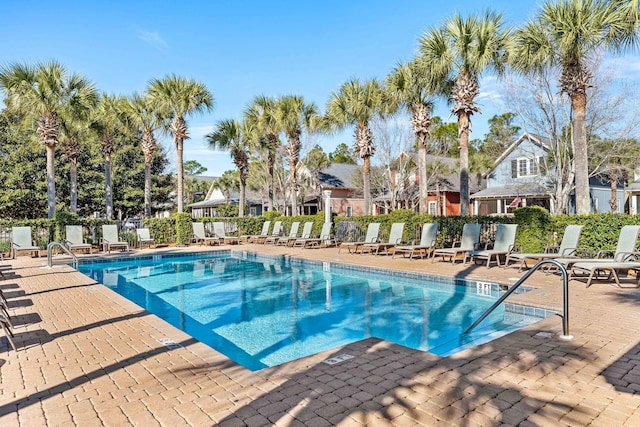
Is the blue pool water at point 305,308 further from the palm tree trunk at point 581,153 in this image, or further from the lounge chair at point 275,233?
the lounge chair at point 275,233

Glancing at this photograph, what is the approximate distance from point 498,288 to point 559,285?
108 cm

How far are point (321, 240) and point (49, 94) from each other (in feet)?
43.4

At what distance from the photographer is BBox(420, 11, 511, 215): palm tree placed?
14.6m

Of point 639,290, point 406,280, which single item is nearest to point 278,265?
point 406,280

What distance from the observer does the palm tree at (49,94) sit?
17234 mm

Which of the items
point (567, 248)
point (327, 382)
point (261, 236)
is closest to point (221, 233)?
point (261, 236)

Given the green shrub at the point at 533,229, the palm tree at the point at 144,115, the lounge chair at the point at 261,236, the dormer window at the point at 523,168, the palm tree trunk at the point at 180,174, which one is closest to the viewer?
the green shrub at the point at 533,229

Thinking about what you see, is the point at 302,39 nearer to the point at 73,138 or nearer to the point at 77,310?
the point at 73,138

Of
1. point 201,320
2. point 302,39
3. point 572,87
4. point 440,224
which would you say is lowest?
point 201,320

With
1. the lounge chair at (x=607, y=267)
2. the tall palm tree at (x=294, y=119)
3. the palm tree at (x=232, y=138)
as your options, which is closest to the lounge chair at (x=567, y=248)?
the lounge chair at (x=607, y=267)

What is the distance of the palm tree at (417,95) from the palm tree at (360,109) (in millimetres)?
1339

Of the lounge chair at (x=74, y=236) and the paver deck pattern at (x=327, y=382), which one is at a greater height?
the lounge chair at (x=74, y=236)

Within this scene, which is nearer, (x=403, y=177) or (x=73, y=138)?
(x=73, y=138)

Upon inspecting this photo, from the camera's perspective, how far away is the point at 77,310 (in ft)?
22.0
